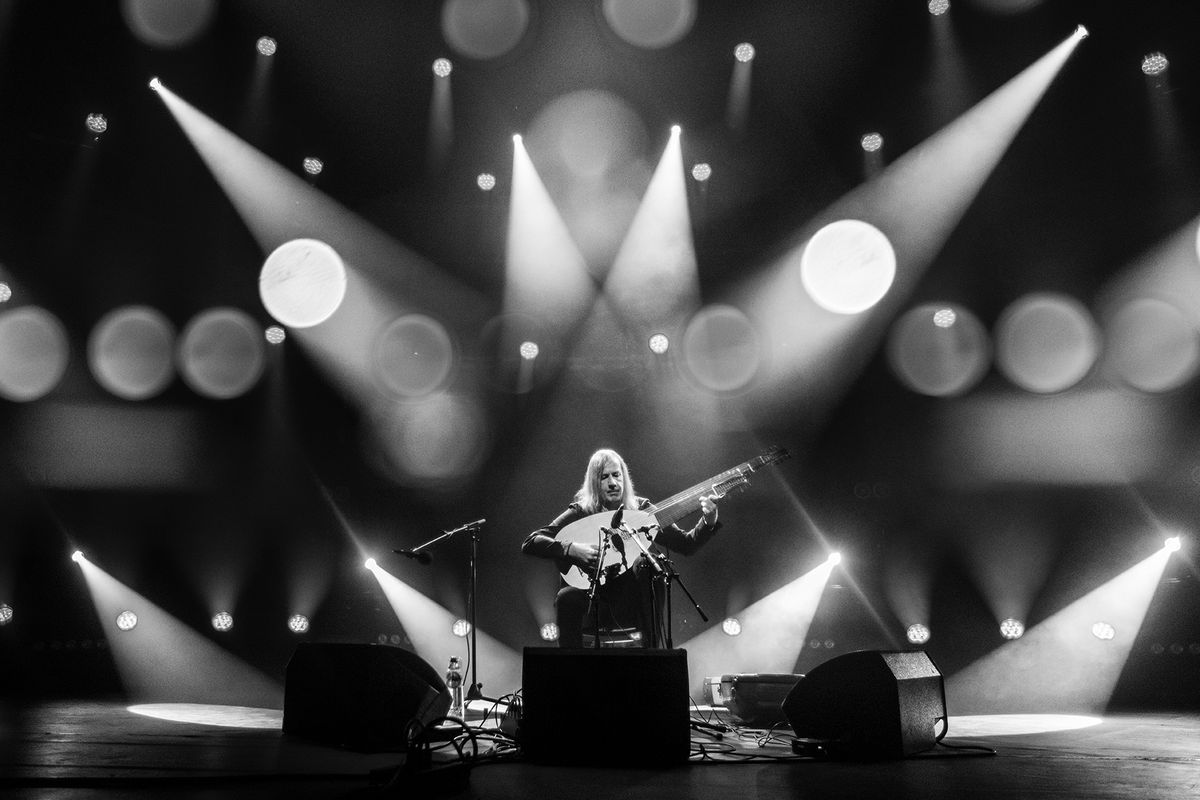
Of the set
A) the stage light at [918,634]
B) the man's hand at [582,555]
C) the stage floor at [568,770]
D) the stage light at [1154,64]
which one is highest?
the stage light at [1154,64]

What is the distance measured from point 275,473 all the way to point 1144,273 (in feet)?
21.7

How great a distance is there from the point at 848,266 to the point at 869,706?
413 cm

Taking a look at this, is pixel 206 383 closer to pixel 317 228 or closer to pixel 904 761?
pixel 317 228

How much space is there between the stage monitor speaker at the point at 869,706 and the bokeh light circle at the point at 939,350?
3.35 metres

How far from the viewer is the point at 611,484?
15.9 ft

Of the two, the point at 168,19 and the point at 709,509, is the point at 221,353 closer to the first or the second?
the point at 168,19

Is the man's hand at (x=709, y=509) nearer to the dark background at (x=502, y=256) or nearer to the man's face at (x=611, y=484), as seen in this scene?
the man's face at (x=611, y=484)

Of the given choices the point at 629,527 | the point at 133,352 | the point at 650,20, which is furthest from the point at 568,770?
the point at 133,352

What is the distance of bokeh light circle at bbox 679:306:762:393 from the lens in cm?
650

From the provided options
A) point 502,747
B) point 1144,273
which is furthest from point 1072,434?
point 502,747

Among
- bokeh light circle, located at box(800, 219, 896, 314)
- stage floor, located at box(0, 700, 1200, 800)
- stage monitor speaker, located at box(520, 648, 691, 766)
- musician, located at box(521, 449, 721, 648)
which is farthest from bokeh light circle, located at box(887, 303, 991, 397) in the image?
stage monitor speaker, located at box(520, 648, 691, 766)

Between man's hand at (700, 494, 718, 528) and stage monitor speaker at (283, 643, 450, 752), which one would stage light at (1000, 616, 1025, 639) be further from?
stage monitor speaker at (283, 643, 450, 752)

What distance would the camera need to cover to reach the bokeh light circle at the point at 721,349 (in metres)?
6.50

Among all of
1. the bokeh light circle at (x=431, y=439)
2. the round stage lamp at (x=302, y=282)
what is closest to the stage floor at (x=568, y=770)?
the bokeh light circle at (x=431, y=439)
